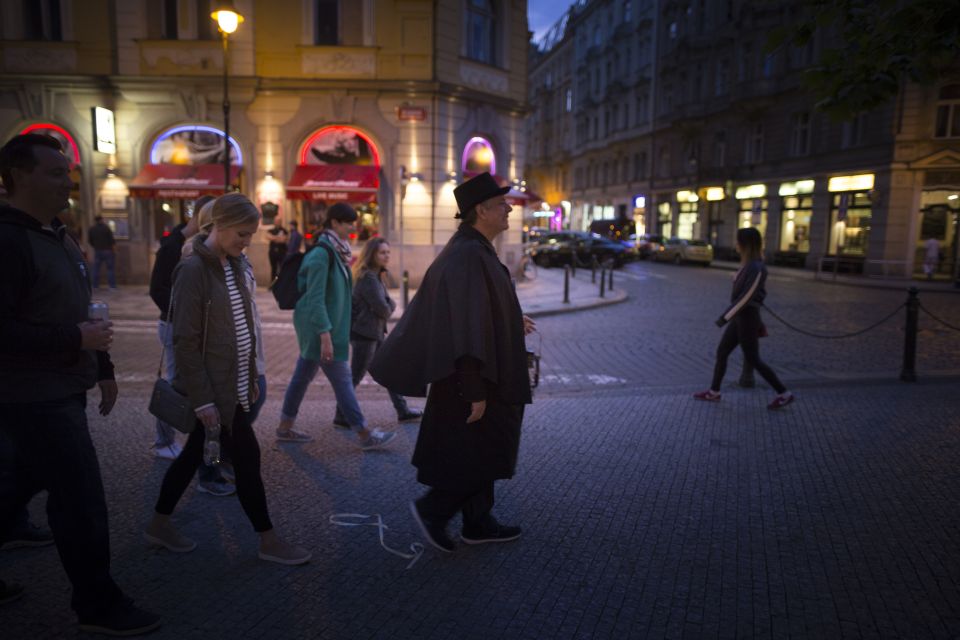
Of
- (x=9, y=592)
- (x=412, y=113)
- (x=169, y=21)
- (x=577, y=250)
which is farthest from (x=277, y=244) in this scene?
(x=577, y=250)

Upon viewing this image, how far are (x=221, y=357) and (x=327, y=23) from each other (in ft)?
57.5

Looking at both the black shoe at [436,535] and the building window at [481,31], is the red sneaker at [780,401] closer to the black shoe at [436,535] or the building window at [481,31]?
the black shoe at [436,535]

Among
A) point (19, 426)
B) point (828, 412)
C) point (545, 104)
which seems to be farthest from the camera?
point (545, 104)

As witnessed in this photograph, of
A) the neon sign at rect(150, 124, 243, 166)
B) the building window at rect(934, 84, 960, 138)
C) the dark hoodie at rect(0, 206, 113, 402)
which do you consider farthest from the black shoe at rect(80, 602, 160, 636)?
the building window at rect(934, 84, 960, 138)

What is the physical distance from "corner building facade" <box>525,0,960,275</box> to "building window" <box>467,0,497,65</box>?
30.7ft

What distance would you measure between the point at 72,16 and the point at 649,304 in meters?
17.4

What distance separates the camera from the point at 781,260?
3416 centimetres

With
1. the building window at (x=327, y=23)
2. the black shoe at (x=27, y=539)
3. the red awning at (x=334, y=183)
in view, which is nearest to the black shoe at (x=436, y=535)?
the black shoe at (x=27, y=539)

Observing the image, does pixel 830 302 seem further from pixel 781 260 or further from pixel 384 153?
pixel 781 260

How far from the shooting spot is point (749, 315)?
700 cm

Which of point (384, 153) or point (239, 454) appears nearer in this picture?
point (239, 454)

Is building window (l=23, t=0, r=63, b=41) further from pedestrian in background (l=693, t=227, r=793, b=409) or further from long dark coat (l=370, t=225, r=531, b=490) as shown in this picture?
long dark coat (l=370, t=225, r=531, b=490)

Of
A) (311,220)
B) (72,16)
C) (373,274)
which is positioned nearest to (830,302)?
(311,220)

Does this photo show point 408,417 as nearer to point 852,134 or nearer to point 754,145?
point 852,134
